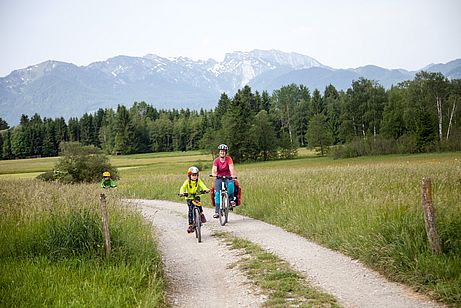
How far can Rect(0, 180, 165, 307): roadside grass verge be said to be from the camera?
6.32 metres

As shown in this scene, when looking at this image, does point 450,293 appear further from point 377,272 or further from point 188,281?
point 188,281

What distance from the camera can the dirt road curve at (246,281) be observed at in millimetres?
6551

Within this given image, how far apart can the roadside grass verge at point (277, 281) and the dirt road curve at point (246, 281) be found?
0.62 feet

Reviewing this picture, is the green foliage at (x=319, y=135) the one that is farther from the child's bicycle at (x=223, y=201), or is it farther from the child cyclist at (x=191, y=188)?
the child cyclist at (x=191, y=188)

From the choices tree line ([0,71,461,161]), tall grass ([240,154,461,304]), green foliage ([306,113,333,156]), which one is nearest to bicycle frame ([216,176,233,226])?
tall grass ([240,154,461,304])

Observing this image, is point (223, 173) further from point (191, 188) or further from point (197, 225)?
point (197, 225)

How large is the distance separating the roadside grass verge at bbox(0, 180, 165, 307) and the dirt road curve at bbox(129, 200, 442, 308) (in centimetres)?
63

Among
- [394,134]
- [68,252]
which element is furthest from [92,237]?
[394,134]

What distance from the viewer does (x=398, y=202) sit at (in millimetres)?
9617

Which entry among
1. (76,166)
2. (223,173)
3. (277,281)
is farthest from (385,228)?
(76,166)

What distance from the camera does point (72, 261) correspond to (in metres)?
7.89

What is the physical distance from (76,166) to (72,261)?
29.4m

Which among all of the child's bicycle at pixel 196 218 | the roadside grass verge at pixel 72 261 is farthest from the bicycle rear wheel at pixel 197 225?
the roadside grass verge at pixel 72 261

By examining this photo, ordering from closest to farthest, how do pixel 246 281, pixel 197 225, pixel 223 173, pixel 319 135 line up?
pixel 246 281, pixel 197 225, pixel 223 173, pixel 319 135
